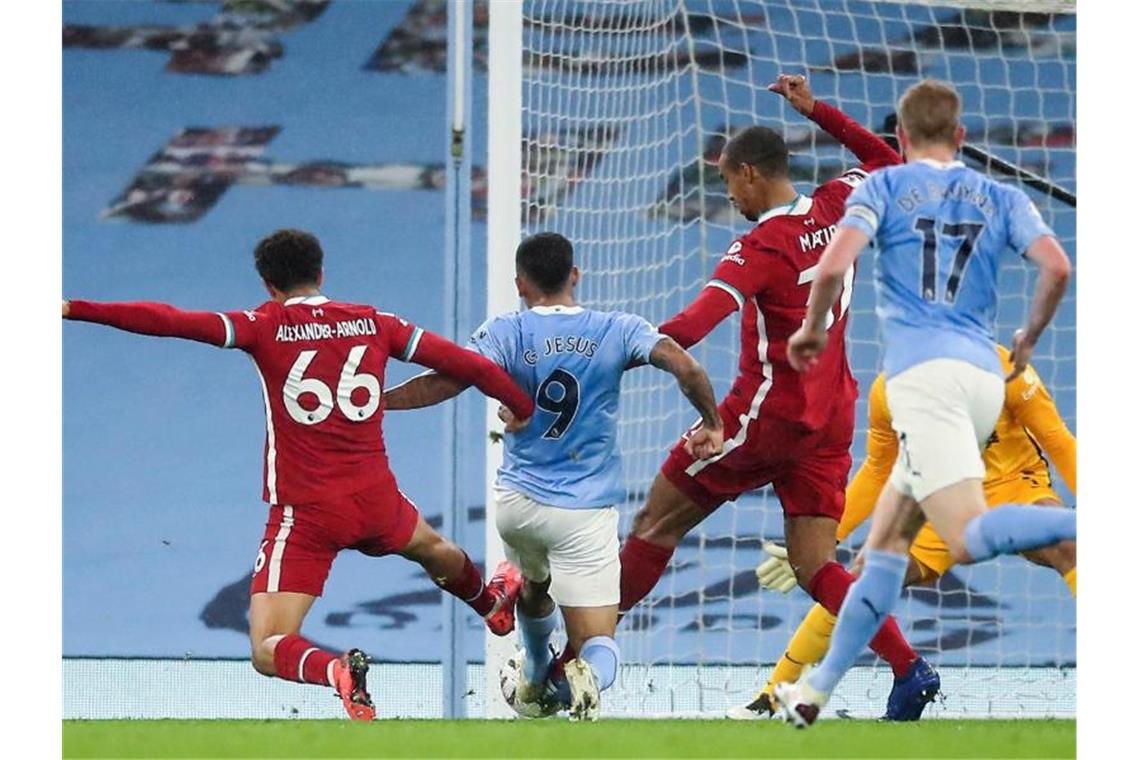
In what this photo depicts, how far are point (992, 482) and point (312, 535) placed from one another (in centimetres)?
245

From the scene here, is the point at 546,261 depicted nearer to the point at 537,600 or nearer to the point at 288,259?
the point at 288,259

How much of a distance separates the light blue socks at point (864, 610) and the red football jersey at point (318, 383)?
1.85 metres

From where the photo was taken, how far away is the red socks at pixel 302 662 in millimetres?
5375

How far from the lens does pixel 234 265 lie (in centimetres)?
1066

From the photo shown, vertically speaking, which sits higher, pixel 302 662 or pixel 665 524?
pixel 665 524

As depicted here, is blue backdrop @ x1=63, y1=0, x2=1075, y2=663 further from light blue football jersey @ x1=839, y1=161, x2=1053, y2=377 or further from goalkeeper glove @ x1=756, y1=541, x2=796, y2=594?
light blue football jersey @ x1=839, y1=161, x2=1053, y2=377

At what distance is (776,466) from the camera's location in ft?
19.7

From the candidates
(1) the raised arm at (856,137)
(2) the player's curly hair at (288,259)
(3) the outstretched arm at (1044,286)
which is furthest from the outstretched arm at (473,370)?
(3) the outstretched arm at (1044,286)

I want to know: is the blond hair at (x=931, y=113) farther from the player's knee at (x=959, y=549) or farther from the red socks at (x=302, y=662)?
the red socks at (x=302, y=662)

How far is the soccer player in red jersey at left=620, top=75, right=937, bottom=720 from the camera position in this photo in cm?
578

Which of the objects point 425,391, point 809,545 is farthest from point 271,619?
point 809,545

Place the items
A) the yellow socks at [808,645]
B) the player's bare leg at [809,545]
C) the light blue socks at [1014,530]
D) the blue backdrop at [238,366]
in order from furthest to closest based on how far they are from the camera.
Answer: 1. the blue backdrop at [238,366]
2. the yellow socks at [808,645]
3. the player's bare leg at [809,545]
4. the light blue socks at [1014,530]

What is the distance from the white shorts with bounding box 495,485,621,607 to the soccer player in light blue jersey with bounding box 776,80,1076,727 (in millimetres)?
1408
